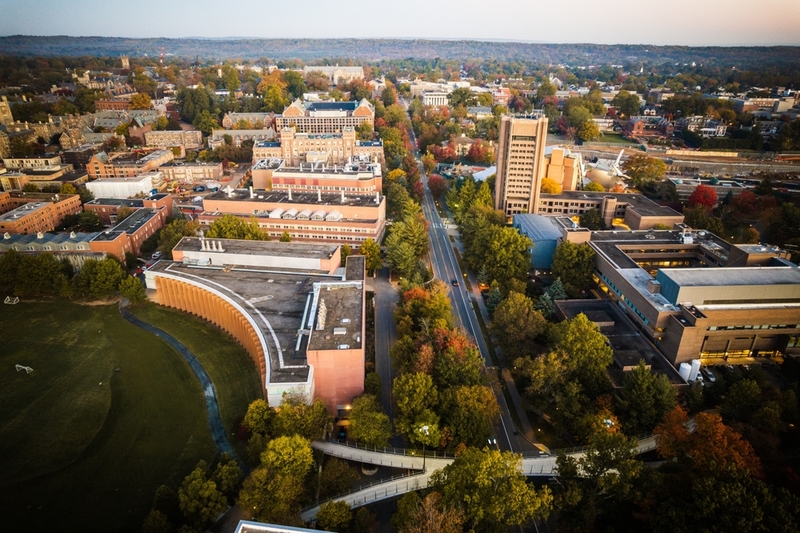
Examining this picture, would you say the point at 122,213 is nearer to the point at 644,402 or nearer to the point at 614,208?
the point at 644,402

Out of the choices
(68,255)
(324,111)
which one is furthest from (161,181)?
(324,111)

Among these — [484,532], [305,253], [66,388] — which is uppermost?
[305,253]

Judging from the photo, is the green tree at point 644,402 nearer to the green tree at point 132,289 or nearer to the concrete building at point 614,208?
the concrete building at point 614,208

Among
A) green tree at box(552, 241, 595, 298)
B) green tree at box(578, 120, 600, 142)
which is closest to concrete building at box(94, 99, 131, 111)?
green tree at box(578, 120, 600, 142)

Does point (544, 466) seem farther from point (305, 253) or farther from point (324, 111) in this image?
point (324, 111)

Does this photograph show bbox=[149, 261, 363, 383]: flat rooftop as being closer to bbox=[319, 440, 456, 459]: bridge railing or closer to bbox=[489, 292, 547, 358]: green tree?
bbox=[319, 440, 456, 459]: bridge railing

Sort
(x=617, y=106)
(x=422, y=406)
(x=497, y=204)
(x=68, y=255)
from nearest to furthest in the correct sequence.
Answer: (x=422, y=406), (x=68, y=255), (x=497, y=204), (x=617, y=106)
